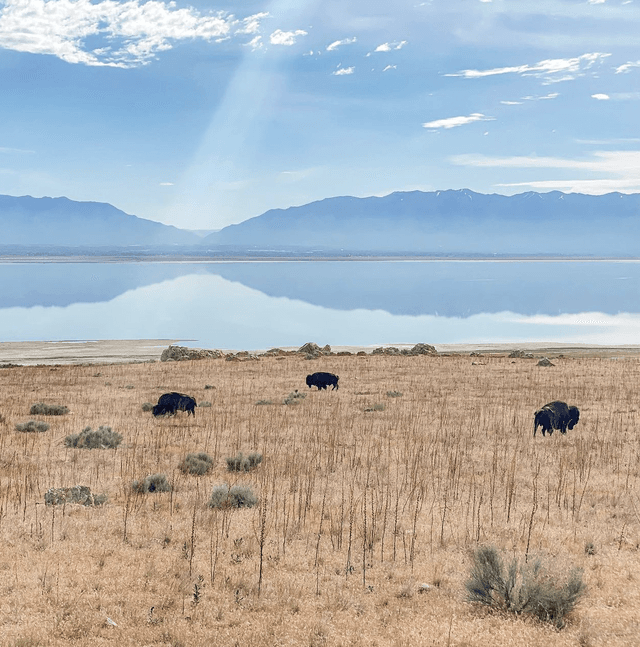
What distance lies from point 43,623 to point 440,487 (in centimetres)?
677

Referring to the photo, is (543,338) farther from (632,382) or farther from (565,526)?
(565,526)

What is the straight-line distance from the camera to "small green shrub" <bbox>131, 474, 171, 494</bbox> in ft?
34.8

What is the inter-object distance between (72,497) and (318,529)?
409cm

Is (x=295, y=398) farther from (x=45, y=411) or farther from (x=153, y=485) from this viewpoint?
(x=153, y=485)

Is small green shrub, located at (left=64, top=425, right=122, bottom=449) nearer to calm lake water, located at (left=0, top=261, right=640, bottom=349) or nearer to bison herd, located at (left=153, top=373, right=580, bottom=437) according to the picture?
bison herd, located at (left=153, top=373, right=580, bottom=437)

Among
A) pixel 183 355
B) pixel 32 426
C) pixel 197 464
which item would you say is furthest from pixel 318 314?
pixel 197 464

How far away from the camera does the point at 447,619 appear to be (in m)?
6.47

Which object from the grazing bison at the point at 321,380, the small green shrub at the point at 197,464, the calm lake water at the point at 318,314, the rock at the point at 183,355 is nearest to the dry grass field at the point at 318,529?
the small green shrub at the point at 197,464

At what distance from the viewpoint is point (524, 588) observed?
6.71 metres

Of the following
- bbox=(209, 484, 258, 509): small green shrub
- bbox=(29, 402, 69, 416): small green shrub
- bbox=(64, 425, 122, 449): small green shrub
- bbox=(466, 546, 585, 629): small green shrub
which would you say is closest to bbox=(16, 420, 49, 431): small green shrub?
bbox=(64, 425, 122, 449): small green shrub

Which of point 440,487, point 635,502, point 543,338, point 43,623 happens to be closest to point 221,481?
point 440,487

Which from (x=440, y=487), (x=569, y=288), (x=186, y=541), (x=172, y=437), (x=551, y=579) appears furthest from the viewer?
(x=569, y=288)

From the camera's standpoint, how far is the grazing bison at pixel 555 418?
610 inches

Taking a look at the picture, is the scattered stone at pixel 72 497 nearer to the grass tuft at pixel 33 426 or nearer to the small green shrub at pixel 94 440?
the small green shrub at pixel 94 440
